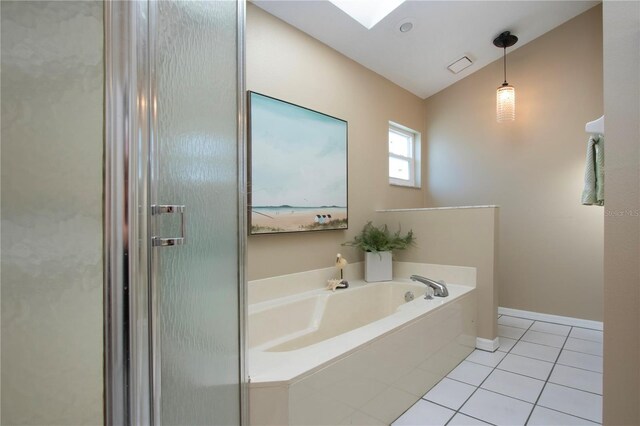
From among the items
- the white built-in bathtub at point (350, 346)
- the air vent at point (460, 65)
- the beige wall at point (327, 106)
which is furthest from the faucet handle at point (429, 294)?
the air vent at point (460, 65)

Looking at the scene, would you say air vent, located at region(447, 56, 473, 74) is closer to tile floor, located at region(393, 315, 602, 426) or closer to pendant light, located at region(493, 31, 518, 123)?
pendant light, located at region(493, 31, 518, 123)

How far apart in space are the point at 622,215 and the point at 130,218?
1.49 meters

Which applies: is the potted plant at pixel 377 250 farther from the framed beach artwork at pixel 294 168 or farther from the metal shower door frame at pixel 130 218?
the metal shower door frame at pixel 130 218

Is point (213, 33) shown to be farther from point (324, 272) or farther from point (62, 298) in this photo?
point (324, 272)

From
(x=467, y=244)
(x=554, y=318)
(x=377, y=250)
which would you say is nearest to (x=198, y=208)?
(x=377, y=250)

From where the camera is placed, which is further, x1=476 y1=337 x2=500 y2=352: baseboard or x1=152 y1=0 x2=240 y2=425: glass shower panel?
x1=476 y1=337 x2=500 y2=352: baseboard

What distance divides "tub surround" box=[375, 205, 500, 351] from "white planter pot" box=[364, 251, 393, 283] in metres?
0.28

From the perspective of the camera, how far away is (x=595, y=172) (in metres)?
1.38

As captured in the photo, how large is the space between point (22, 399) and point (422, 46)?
331 centimetres

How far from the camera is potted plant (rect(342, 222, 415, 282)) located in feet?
8.86

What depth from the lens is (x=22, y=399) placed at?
1.71 ft

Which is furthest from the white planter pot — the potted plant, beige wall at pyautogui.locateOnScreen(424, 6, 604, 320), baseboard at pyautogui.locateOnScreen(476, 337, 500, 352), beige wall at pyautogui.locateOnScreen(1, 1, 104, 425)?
beige wall at pyautogui.locateOnScreen(1, 1, 104, 425)

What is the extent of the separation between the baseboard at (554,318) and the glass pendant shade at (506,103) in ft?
6.51

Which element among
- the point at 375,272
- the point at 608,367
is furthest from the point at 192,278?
the point at 375,272
